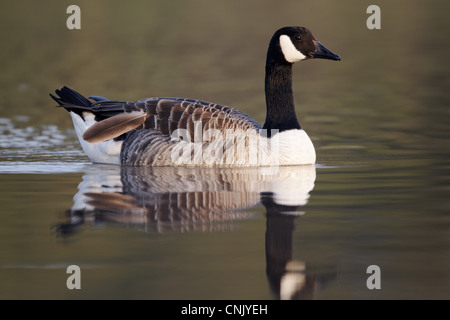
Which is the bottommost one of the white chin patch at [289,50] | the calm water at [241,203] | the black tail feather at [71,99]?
the calm water at [241,203]

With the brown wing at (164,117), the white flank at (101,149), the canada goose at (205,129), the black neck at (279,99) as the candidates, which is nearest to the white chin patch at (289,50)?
the canada goose at (205,129)

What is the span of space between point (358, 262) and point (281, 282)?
2.58 ft

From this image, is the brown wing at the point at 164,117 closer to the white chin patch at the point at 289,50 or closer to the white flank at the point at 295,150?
the white flank at the point at 295,150

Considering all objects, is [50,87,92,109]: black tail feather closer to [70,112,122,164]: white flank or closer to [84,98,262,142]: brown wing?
[70,112,122,164]: white flank

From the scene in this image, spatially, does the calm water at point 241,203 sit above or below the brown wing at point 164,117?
below

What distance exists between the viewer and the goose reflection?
21.1 feet

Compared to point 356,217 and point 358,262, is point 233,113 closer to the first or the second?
point 356,217

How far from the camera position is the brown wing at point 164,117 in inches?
461

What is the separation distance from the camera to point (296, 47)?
12.1m

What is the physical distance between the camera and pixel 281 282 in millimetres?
5809

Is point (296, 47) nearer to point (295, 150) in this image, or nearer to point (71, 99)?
point (295, 150)

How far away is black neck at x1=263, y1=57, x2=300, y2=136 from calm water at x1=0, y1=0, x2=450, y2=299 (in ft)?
2.89

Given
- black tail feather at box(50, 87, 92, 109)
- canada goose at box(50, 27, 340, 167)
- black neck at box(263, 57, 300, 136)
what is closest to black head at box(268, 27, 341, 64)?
canada goose at box(50, 27, 340, 167)
